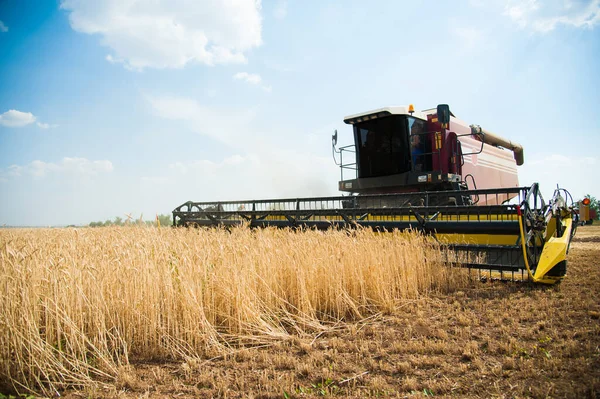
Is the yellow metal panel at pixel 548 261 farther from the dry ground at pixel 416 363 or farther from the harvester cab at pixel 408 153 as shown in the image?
the harvester cab at pixel 408 153

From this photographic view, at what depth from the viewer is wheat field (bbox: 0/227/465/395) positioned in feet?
8.01

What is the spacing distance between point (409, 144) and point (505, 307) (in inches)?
158

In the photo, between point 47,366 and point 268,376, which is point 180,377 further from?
point 47,366

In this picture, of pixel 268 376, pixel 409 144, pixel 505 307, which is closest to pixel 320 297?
pixel 268 376

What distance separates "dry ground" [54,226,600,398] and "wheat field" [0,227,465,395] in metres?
0.22

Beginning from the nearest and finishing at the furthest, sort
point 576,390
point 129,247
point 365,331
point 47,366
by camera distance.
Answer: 1. point 576,390
2. point 47,366
3. point 365,331
4. point 129,247

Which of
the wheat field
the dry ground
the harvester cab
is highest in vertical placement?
the harvester cab

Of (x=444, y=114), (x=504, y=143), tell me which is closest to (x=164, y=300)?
(x=444, y=114)

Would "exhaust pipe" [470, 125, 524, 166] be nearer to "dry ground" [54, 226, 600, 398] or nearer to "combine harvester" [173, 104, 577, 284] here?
"combine harvester" [173, 104, 577, 284]

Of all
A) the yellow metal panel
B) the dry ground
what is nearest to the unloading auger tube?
the yellow metal panel

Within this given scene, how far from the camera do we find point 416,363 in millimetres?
2377

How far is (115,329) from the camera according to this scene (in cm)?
267

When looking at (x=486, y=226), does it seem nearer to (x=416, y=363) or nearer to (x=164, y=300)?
(x=416, y=363)

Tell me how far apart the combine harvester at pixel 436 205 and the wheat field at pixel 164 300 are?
1.08 metres
